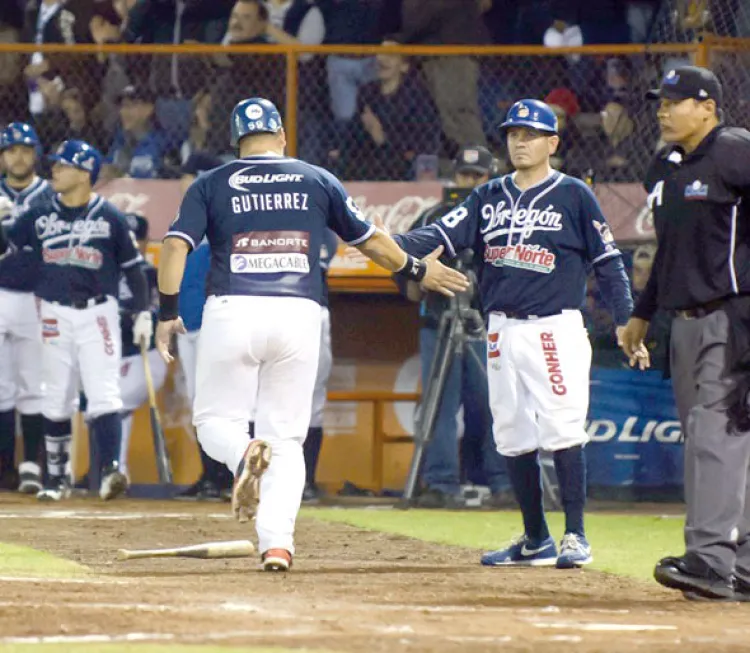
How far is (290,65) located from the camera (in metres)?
13.3

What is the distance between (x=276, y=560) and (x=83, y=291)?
522 centimetres

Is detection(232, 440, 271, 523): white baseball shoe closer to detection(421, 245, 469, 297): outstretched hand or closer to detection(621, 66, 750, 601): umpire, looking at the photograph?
detection(421, 245, 469, 297): outstretched hand

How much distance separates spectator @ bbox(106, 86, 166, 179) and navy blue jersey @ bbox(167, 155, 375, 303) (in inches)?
232

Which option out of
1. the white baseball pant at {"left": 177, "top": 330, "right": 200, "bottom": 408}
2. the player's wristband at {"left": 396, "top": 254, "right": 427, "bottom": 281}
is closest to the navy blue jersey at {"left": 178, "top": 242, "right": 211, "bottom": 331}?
the white baseball pant at {"left": 177, "top": 330, "right": 200, "bottom": 408}

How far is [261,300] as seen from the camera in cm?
794

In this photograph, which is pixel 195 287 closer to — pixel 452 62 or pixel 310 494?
pixel 310 494

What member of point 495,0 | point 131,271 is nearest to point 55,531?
point 131,271

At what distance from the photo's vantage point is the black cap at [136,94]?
14070 millimetres

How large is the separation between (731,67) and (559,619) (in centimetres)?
700

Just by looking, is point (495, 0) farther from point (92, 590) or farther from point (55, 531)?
point (92, 590)

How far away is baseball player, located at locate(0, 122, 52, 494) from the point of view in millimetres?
13172

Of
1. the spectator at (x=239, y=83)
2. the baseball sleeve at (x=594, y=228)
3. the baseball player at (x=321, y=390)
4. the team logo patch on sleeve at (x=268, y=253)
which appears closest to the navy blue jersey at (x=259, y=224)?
the team logo patch on sleeve at (x=268, y=253)

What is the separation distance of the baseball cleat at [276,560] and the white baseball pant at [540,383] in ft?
5.06

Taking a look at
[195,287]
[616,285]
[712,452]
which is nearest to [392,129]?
[195,287]
